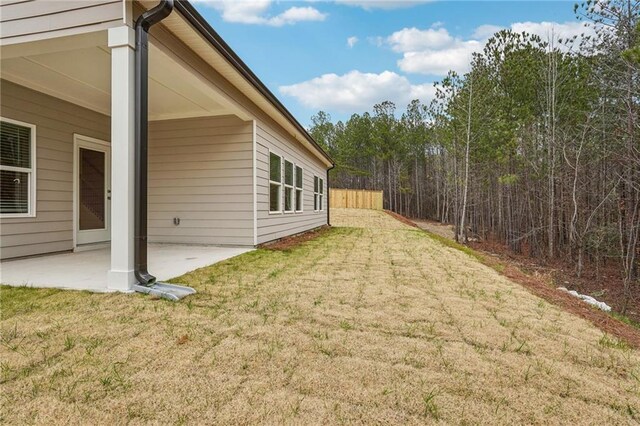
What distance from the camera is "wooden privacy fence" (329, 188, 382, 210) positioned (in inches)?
1002

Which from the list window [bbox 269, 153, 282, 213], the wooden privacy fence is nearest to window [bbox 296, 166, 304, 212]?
window [bbox 269, 153, 282, 213]

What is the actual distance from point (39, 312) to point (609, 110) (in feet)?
37.5

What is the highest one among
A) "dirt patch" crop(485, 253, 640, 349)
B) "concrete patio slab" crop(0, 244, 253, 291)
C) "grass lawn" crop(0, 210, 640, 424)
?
"concrete patio slab" crop(0, 244, 253, 291)

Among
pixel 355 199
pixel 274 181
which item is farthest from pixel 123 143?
pixel 355 199

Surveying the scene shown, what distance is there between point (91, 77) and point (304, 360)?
459 cm

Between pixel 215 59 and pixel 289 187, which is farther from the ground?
pixel 215 59

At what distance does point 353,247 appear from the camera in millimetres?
6758

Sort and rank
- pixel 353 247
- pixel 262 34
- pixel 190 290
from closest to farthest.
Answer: pixel 190 290
pixel 353 247
pixel 262 34

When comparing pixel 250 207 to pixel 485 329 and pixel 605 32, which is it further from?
pixel 605 32

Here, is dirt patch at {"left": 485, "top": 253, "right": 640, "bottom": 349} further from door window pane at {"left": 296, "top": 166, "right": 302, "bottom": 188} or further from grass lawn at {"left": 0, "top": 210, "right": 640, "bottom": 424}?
door window pane at {"left": 296, "top": 166, "right": 302, "bottom": 188}

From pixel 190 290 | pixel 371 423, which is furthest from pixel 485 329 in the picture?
pixel 190 290

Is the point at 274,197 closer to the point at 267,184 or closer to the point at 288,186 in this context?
the point at 267,184

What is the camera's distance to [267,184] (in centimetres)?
650

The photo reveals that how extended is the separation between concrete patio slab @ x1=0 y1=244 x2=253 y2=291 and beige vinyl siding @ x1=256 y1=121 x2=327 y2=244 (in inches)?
39.9
